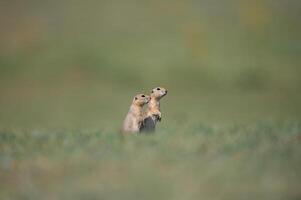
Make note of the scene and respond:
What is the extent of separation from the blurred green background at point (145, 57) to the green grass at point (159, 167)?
17.0 m

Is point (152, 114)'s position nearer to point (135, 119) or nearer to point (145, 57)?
point (135, 119)

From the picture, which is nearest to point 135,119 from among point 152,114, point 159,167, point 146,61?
point 152,114

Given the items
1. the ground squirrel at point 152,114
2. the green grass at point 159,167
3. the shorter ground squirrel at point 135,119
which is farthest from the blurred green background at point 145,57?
the green grass at point 159,167

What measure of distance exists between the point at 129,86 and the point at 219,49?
15.1 feet

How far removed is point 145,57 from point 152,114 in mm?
22253

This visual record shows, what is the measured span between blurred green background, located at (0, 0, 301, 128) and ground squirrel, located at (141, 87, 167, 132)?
45.6 feet

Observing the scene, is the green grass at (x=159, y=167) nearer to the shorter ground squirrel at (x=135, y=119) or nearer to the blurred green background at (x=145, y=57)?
the shorter ground squirrel at (x=135, y=119)

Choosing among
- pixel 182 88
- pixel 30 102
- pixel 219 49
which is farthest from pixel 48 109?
pixel 219 49

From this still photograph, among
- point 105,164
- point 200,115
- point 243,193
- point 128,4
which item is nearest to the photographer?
point 243,193

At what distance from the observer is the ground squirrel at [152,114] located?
1577 cm

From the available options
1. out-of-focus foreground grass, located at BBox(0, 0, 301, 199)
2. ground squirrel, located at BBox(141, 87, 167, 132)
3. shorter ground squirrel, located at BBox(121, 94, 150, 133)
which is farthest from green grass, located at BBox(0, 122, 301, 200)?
out-of-focus foreground grass, located at BBox(0, 0, 301, 199)

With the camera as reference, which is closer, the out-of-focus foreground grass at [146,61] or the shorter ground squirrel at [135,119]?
the shorter ground squirrel at [135,119]

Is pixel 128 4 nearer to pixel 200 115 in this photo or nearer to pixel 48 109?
pixel 48 109

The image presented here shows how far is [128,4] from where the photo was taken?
43.5 meters
